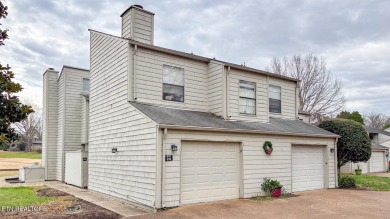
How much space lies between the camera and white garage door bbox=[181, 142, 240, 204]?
9.65 metres

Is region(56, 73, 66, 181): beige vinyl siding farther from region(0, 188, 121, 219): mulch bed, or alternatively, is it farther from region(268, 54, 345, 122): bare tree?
region(268, 54, 345, 122): bare tree

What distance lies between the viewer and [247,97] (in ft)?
42.2

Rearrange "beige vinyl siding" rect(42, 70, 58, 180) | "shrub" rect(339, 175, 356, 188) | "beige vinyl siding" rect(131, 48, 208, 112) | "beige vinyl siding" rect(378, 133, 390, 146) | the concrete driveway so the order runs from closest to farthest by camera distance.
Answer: the concrete driveway → "beige vinyl siding" rect(131, 48, 208, 112) → "shrub" rect(339, 175, 356, 188) → "beige vinyl siding" rect(42, 70, 58, 180) → "beige vinyl siding" rect(378, 133, 390, 146)

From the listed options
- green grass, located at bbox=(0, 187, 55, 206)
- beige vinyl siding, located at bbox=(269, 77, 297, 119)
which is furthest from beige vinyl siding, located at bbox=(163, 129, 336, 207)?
green grass, located at bbox=(0, 187, 55, 206)

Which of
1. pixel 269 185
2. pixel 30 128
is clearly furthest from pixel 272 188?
pixel 30 128

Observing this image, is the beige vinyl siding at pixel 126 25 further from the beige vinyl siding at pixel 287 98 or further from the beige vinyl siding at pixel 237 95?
the beige vinyl siding at pixel 287 98

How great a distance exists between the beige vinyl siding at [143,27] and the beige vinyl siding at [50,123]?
8.68 metres

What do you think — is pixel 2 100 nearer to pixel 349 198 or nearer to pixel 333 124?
pixel 349 198

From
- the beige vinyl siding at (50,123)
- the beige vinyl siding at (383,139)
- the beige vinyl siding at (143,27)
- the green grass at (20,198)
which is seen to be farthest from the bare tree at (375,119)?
the green grass at (20,198)

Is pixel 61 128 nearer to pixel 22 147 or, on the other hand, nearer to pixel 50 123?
pixel 50 123

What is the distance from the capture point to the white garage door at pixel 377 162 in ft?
87.5

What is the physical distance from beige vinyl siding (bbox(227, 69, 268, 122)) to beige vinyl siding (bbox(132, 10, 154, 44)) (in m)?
3.50

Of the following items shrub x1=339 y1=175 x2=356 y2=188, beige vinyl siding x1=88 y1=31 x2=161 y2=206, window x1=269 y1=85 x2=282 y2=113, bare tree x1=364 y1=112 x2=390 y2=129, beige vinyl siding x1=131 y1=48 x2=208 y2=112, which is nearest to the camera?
beige vinyl siding x1=88 y1=31 x2=161 y2=206

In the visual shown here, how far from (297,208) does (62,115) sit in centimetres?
1301
